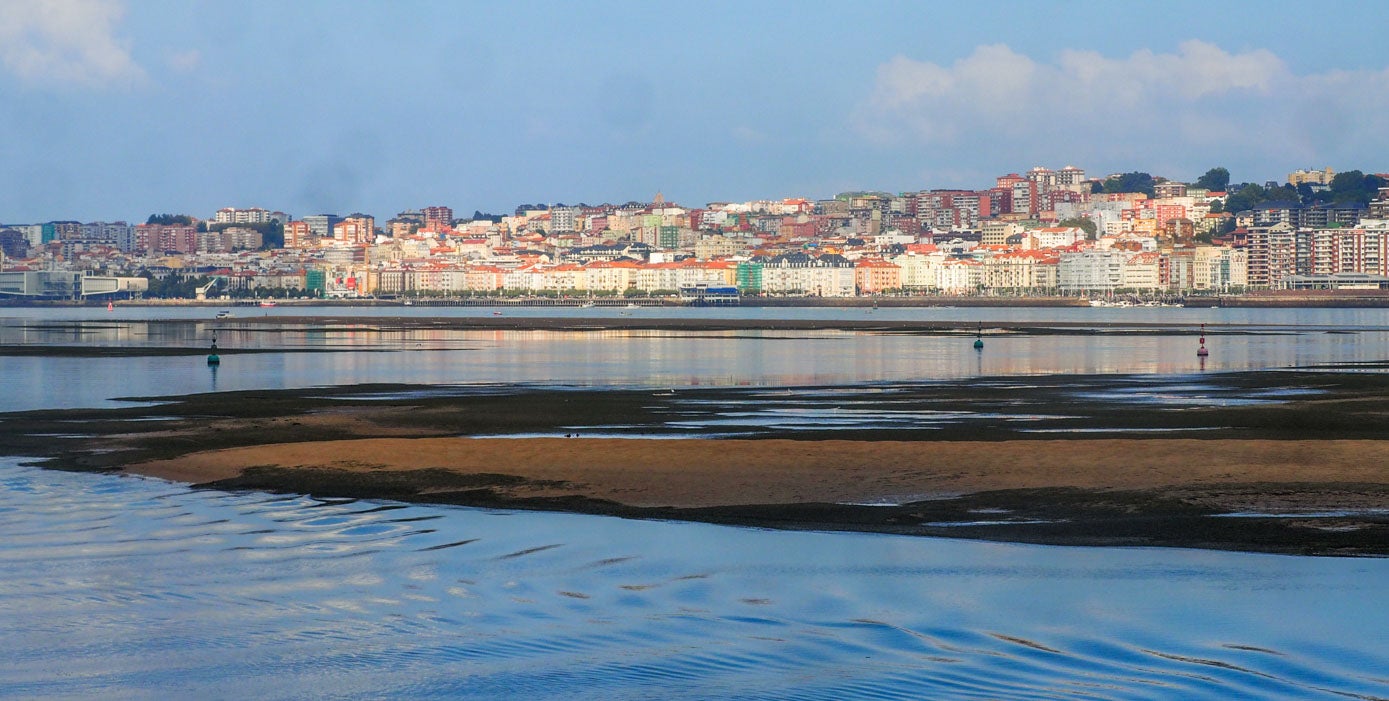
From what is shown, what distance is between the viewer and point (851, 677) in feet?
24.5

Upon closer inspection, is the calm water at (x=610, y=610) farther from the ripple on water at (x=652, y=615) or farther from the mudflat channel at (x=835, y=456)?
the mudflat channel at (x=835, y=456)

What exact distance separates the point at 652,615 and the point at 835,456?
24.4 ft

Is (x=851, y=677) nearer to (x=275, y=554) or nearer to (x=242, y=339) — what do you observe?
(x=275, y=554)

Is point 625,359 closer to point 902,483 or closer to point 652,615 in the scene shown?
point 902,483

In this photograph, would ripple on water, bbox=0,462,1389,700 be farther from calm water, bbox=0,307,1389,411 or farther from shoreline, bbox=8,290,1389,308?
shoreline, bbox=8,290,1389,308

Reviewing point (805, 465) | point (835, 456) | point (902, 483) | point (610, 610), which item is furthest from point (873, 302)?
point (610, 610)

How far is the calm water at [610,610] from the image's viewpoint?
7.48 m

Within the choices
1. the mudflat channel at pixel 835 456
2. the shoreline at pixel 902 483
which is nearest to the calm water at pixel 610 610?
the shoreline at pixel 902 483

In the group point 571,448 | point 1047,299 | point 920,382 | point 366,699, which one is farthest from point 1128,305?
point 366,699

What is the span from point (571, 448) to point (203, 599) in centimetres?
800

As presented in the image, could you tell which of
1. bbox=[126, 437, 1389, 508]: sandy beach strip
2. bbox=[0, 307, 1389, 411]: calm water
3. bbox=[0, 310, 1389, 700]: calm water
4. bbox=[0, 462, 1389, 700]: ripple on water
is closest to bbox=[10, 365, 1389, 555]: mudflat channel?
bbox=[126, 437, 1389, 508]: sandy beach strip

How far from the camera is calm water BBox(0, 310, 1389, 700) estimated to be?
7.48 metres

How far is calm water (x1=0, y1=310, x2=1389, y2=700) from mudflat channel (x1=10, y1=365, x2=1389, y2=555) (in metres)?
1.01

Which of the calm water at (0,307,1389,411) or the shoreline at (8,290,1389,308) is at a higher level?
the shoreline at (8,290,1389,308)
